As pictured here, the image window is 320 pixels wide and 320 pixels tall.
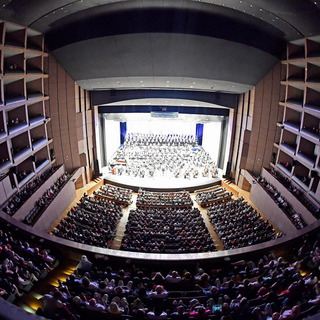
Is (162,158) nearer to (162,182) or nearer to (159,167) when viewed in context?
(159,167)

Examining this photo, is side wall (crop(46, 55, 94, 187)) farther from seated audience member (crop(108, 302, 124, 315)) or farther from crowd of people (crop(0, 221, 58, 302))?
seated audience member (crop(108, 302, 124, 315))

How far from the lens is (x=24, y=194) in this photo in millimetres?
11219

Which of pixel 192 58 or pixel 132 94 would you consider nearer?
pixel 192 58

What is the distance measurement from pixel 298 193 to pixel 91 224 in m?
10.9

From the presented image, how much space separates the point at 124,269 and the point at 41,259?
2.52 meters

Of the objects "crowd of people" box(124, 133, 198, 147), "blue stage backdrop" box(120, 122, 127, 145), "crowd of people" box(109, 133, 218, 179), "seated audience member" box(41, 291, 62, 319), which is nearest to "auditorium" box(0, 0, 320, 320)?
"seated audience member" box(41, 291, 62, 319)

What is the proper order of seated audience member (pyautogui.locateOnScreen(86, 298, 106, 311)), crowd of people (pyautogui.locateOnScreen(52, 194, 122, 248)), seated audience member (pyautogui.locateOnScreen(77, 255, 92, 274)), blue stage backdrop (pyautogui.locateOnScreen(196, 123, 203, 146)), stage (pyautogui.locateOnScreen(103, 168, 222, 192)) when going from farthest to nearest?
blue stage backdrop (pyautogui.locateOnScreen(196, 123, 203, 146)), stage (pyautogui.locateOnScreen(103, 168, 222, 192)), crowd of people (pyautogui.locateOnScreen(52, 194, 122, 248)), seated audience member (pyautogui.locateOnScreen(77, 255, 92, 274)), seated audience member (pyautogui.locateOnScreen(86, 298, 106, 311))

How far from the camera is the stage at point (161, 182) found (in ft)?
56.0

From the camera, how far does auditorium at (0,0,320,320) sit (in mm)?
5754

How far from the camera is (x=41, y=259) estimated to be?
682 cm

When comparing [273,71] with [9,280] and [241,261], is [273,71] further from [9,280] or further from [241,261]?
[9,280]

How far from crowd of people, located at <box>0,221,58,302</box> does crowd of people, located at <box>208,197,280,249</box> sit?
714 centimetres

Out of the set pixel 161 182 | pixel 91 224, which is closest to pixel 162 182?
pixel 161 182

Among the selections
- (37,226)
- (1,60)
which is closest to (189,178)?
(37,226)
